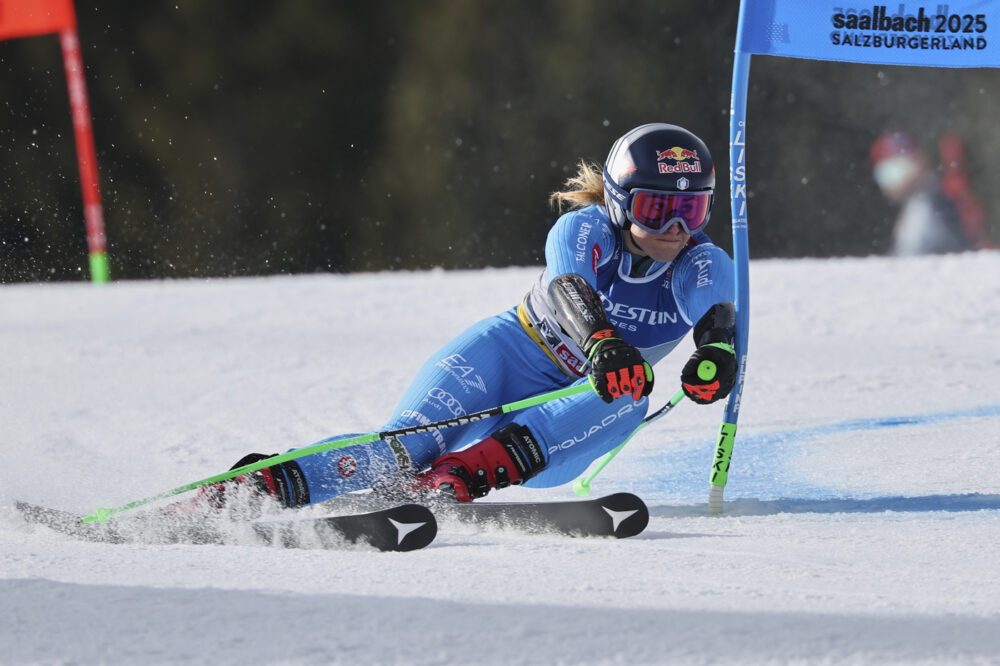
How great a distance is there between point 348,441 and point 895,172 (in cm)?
769

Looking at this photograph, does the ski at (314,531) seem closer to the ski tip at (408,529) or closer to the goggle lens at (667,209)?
→ the ski tip at (408,529)

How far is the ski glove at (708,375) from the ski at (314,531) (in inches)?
28.6

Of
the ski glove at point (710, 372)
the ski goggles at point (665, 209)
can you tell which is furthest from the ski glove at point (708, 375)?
the ski goggles at point (665, 209)

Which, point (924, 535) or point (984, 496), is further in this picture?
point (984, 496)

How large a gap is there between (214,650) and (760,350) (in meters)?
4.62

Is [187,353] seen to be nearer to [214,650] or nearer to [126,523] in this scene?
[126,523]

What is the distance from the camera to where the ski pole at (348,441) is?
2.72 meters

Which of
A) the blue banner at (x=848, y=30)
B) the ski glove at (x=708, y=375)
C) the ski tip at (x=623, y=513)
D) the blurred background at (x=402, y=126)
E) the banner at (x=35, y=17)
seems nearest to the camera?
the ski tip at (x=623, y=513)

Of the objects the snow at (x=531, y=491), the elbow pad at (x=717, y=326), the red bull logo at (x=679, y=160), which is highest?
the red bull logo at (x=679, y=160)

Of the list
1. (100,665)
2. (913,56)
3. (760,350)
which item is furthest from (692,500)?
(760,350)

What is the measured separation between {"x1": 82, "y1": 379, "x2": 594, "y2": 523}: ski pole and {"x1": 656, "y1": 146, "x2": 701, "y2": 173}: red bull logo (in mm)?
584

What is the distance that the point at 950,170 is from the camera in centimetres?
952

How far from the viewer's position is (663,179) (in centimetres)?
282

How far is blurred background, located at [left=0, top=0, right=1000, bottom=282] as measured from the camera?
9.57m
